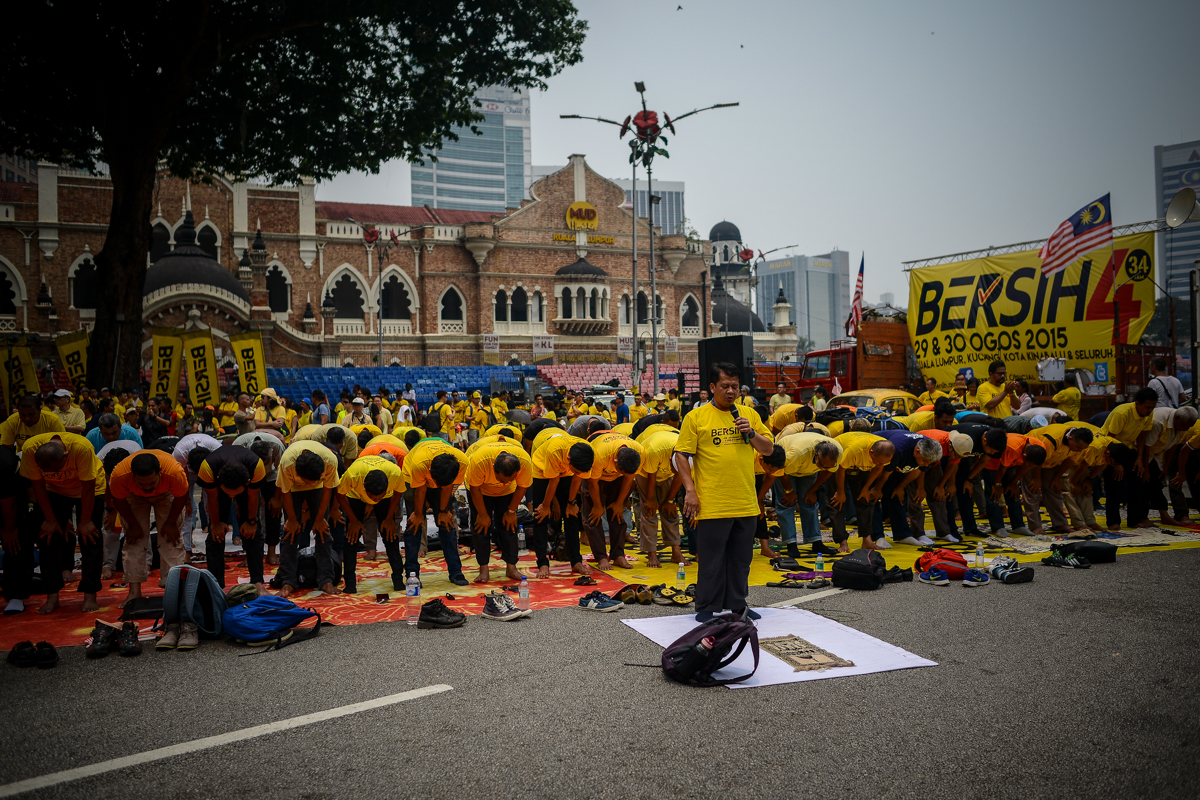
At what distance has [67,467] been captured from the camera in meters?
6.53

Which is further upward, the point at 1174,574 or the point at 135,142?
the point at 135,142

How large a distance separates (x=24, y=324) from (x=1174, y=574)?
4416 cm

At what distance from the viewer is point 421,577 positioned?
27.0ft

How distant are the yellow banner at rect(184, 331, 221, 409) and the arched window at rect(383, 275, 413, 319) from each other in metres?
27.3

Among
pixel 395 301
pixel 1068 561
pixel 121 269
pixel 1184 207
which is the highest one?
pixel 395 301

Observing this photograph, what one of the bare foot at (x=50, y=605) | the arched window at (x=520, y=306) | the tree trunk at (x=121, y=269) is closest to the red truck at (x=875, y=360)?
the tree trunk at (x=121, y=269)

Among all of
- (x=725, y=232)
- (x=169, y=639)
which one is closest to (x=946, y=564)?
(x=169, y=639)

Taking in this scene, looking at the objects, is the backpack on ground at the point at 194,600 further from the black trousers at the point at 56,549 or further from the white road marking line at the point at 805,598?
the white road marking line at the point at 805,598

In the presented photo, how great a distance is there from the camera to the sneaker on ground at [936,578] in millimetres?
7161

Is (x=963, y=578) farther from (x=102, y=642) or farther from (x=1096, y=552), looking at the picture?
(x=102, y=642)

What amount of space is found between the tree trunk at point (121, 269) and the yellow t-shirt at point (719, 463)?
14.0 m

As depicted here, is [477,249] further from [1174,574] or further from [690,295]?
[1174,574]

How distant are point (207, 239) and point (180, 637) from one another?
39.5 meters

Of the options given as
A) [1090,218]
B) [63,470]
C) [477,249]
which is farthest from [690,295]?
[63,470]
